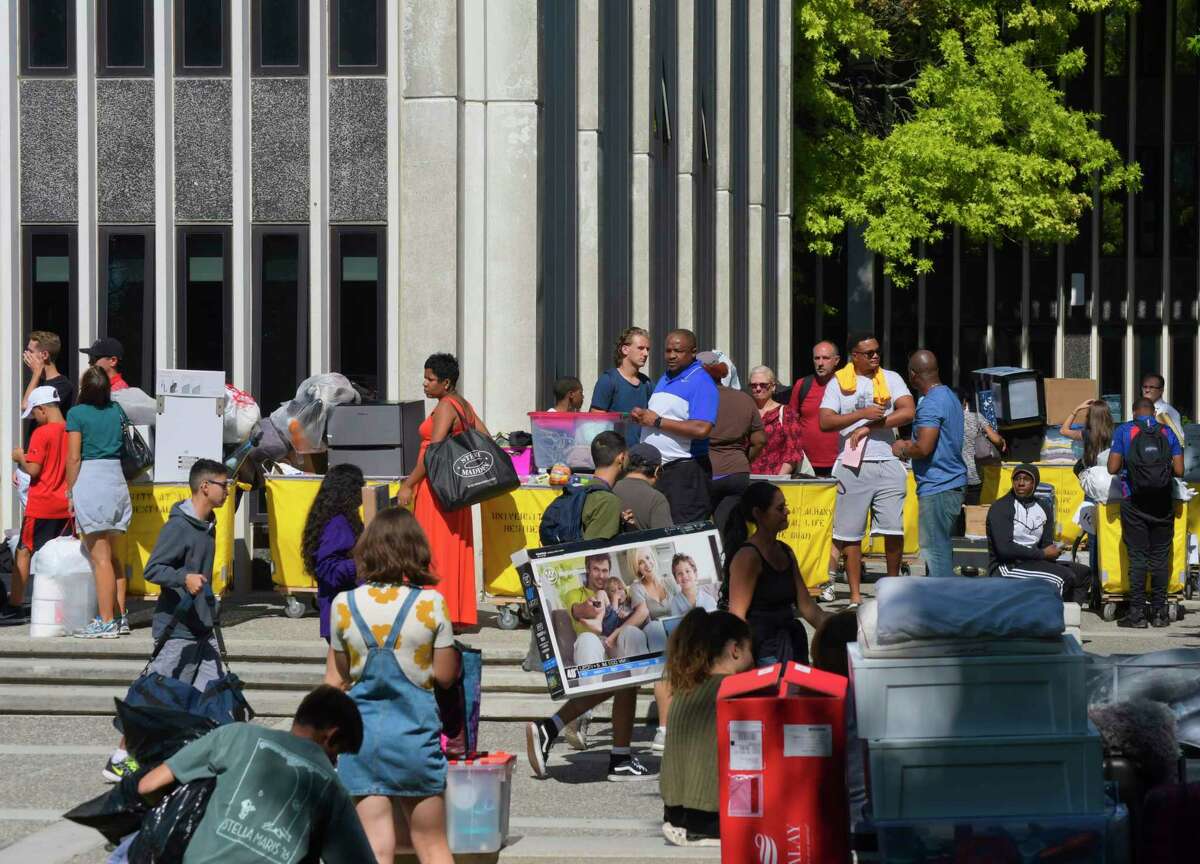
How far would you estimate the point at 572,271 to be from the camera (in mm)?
19953

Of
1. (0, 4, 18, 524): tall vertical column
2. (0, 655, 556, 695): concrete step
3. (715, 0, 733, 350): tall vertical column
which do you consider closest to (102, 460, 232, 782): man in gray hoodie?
(0, 655, 556, 695): concrete step

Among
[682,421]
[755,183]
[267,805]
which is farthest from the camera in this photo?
[755,183]

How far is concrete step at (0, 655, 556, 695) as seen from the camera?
1267cm

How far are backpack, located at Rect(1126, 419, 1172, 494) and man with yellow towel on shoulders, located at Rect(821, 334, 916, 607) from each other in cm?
187

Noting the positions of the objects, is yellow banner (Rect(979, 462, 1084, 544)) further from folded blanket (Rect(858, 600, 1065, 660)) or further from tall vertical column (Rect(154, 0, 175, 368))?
folded blanket (Rect(858, 600, 1065, 660))

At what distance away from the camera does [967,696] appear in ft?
24.0

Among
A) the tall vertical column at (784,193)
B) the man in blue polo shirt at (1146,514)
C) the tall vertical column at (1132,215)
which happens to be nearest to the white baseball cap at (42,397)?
the man in blue polo shirt at (1146,514)

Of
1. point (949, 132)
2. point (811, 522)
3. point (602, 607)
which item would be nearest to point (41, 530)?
point (811, 522)

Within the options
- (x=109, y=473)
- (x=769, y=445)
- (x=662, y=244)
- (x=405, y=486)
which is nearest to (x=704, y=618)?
(x=405, y=486)

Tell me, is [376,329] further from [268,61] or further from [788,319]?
[788,319]

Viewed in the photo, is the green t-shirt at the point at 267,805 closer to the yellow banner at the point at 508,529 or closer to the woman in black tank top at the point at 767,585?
the woman in black tank top at the point at 767,585

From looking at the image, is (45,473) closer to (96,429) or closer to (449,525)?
(96,429)

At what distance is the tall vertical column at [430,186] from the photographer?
54.9 ft

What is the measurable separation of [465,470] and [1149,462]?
581 centimetres
